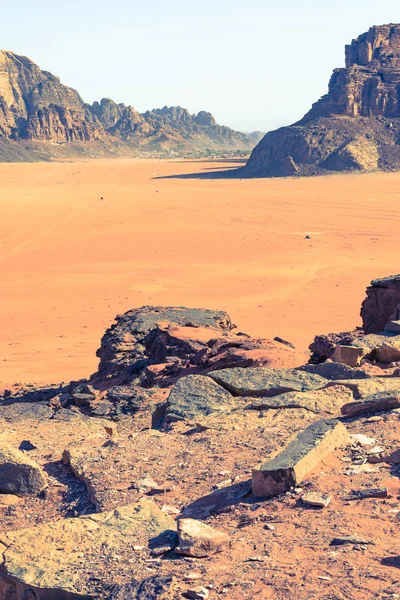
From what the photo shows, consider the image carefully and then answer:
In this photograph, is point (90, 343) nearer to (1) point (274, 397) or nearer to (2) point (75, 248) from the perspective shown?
(1) point (274, 397)

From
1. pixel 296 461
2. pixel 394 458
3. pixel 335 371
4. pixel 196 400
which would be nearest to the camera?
→ pixel 296 461

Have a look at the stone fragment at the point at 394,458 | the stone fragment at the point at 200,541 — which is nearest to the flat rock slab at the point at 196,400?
the stone fragment at the point at 394,458

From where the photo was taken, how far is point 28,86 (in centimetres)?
15838

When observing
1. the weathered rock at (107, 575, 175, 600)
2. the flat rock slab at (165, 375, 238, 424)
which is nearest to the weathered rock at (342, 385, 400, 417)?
the flat rock slab at (165, 375, 238, 424)

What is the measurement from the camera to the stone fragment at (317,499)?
5133mm

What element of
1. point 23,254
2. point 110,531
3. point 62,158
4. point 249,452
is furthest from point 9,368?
point 62,158

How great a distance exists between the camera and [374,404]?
725cm

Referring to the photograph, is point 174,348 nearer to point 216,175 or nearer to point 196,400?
point 196,400

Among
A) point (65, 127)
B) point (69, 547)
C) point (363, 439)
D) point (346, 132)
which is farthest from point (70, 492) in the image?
point (65, 127)

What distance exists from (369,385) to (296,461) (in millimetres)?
2999

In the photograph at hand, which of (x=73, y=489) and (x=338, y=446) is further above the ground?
(x=338, y=446)

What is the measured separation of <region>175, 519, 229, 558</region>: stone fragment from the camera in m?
4.61

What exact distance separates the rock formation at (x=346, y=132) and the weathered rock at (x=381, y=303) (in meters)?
56.2

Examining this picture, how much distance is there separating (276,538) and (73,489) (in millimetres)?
2321
